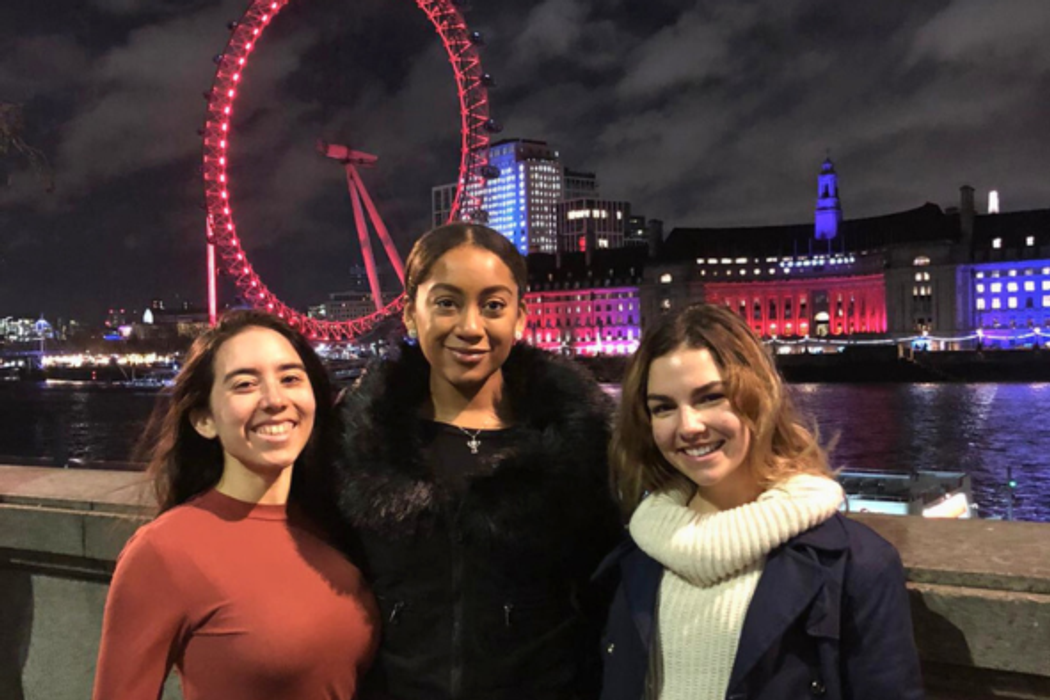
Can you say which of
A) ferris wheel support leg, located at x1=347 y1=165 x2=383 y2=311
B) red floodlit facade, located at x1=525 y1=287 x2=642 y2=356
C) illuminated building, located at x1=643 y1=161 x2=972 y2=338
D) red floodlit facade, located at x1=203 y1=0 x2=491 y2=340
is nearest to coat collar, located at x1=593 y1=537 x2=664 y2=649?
red floodlit facade, located at x1=203 y1=0 x2=491 y2=340

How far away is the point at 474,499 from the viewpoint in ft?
6.57

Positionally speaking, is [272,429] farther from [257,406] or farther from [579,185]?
[579,185]

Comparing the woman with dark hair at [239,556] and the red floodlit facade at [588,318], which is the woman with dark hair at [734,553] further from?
the red floodlit facade at [588,318]

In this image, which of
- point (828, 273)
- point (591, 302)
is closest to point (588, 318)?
point (591, 302)

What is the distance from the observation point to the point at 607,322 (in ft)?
290

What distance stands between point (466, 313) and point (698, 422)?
0.60 meters

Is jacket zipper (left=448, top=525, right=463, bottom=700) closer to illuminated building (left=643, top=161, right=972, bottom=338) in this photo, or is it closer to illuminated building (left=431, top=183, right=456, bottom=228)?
illuminated building (left=643, top=161, right=972, bottom=338)

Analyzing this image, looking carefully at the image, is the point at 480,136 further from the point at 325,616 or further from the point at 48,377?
the point at 48,377

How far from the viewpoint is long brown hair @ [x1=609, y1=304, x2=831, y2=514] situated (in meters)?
1.87

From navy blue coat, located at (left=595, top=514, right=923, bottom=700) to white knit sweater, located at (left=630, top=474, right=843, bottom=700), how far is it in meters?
0.04

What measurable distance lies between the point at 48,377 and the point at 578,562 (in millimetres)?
82047

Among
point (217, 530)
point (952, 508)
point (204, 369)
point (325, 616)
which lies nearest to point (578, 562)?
point (325, 616)

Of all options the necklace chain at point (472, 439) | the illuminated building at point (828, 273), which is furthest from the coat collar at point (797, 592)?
the illuminated building at point (828, 273)

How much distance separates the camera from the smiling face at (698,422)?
72.9 inches
